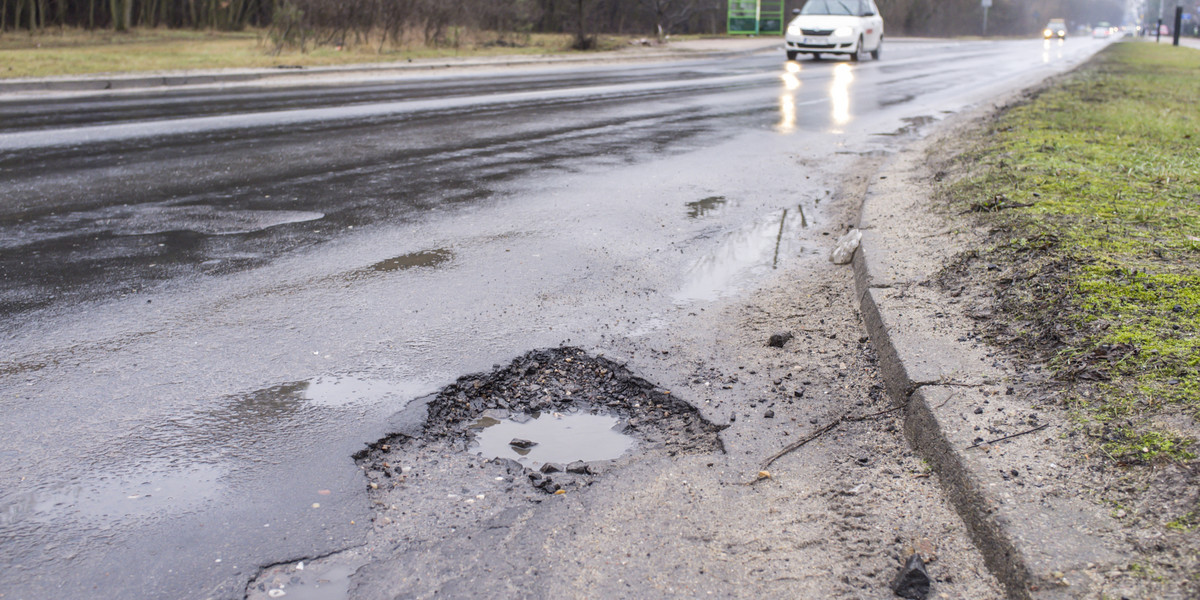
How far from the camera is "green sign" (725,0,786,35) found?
41875 millimetres

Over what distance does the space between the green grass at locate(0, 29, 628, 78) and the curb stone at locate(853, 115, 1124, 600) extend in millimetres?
18873

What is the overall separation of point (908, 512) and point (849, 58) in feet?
83.4

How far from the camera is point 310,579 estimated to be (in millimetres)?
2309

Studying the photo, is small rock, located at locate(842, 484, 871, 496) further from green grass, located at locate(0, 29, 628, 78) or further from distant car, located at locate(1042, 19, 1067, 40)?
distant car, located at locate(1042, 19, 1067, 40)

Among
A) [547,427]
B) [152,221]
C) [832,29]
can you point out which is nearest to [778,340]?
[547,427]

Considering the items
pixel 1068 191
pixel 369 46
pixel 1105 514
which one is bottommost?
pixel 1105 514

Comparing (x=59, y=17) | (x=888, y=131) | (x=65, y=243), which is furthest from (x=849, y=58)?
(x=59, y=17)

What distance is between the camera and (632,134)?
10.5 metres

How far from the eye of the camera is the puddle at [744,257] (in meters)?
4.85

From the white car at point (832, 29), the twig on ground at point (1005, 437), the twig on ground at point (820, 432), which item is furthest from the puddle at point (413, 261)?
the white car at point (832, 29)

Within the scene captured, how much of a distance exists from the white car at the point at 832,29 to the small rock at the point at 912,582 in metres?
23.6

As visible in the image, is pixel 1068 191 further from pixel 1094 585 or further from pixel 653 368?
pixel 1094 585

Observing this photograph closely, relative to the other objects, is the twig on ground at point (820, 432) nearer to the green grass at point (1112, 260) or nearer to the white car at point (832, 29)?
the green grass at point (1112, 260)

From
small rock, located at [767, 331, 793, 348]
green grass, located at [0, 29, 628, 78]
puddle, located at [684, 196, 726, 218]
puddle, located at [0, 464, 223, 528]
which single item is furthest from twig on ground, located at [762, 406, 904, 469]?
green grass, located at [0, 29, 628, 78]
